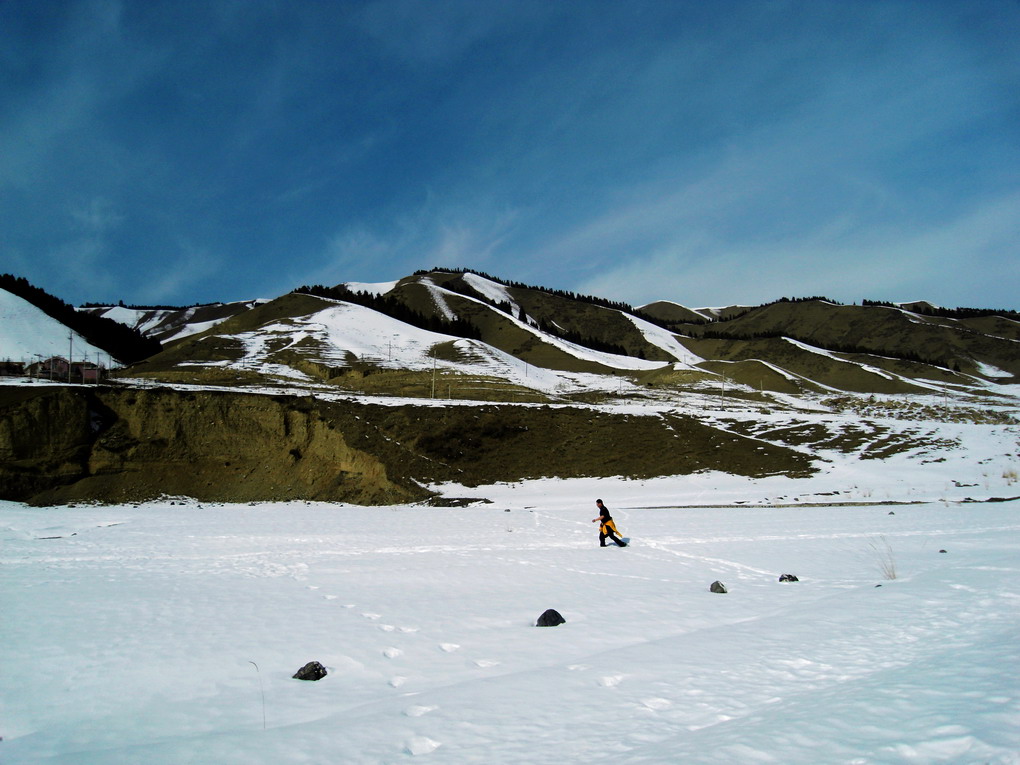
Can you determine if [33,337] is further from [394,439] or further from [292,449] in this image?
[394,439]

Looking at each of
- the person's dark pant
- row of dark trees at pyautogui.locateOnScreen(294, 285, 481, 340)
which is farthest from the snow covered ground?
row of dark trees at pyautogui.locateOnScreen(294, 285, 481, 340)

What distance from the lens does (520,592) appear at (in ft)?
32.5

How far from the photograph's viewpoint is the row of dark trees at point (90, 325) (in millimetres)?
78812

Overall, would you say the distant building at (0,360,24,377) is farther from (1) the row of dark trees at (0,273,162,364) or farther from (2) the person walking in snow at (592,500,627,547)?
(2) the person walking in snow at (592,500,627,547)

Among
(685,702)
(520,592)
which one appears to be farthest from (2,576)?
(685,702)

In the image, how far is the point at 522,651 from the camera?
266 inches

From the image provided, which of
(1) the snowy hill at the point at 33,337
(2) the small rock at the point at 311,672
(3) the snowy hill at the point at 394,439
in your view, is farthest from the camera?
(1) the snowy hill at the point at 33,337

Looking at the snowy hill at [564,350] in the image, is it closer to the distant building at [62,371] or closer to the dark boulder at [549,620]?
the distant building at [62,371]

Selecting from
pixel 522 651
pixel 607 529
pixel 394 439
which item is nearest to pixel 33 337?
pixel 394 439

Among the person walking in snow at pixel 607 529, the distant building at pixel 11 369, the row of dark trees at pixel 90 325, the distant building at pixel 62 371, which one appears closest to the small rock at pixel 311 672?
the person walking in snow at pixel 607 529

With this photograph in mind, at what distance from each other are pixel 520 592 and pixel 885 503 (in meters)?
16.6

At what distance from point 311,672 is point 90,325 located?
315 ft

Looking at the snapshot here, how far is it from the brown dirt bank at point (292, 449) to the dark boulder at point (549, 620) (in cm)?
1791

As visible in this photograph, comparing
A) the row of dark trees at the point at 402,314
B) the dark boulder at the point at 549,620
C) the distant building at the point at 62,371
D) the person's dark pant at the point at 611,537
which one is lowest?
the person's dark pant at the point at 611,537
